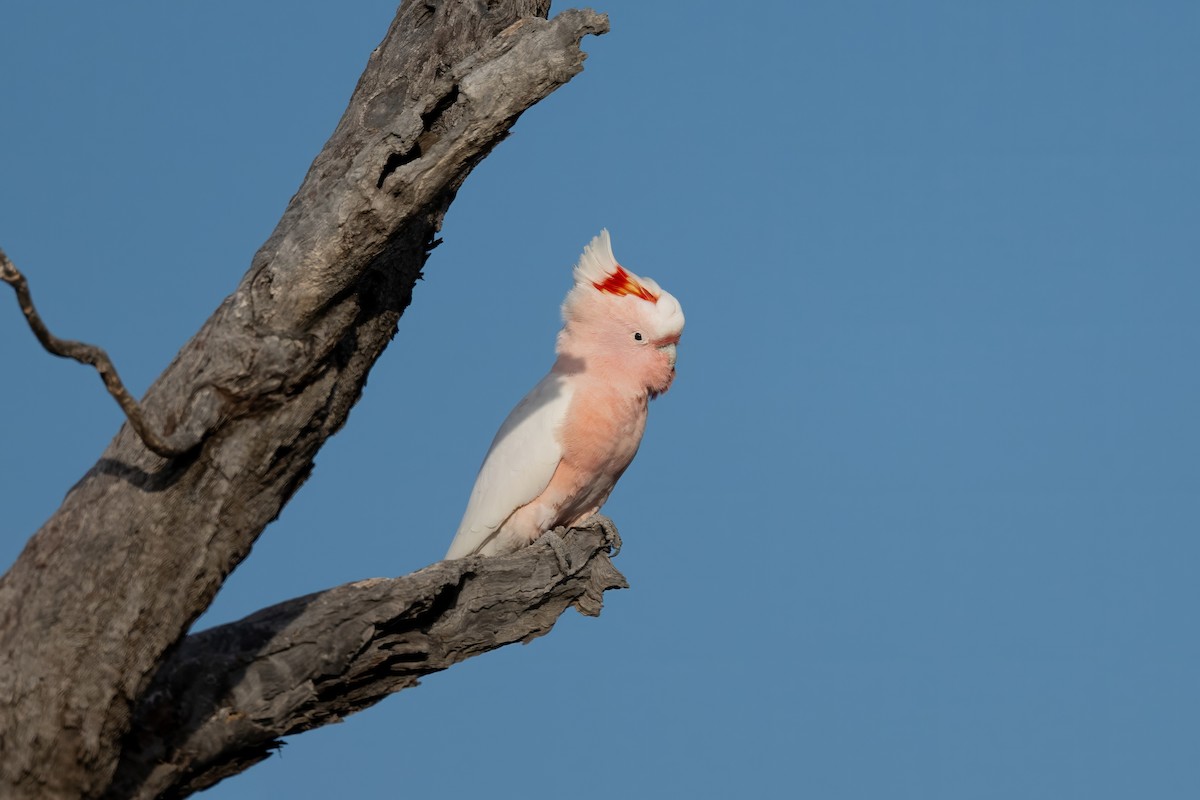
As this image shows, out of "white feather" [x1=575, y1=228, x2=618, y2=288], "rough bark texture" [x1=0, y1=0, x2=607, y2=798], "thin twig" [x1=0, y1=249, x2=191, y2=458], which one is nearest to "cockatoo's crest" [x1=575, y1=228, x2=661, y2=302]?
"white feather" [x1=575, y1=228, x2=618, y2=288]

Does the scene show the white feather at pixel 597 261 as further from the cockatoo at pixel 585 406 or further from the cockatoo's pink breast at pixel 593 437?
the cockatoo's pink breast at pixel 593 437

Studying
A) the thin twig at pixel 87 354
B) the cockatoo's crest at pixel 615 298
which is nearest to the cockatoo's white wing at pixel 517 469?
the cockatoo's crest at pixel 615 298

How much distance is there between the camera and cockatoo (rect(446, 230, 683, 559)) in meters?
6.21

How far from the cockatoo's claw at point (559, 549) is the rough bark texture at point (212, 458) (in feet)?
5.96

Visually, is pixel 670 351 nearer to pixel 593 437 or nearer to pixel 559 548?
pixel 593 437

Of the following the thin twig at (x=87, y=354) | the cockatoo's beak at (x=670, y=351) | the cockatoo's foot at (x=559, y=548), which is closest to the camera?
the thin twig at (x=87, y=354)

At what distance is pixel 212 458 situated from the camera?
396cm

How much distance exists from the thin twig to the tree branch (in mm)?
990

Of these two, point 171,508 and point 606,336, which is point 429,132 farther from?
point 606,336

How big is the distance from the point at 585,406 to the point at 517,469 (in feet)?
1.48

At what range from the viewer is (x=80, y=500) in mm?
3947

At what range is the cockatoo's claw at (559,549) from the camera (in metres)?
5.75

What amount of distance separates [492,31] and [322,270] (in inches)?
54.5

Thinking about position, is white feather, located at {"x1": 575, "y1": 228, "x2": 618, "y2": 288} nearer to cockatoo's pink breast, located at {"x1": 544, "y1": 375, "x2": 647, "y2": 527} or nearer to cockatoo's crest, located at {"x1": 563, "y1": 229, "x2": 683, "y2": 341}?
cockatoo's crest, located at {"x1": 563, "y1": 229, "x2": 683, "y2": 341}
